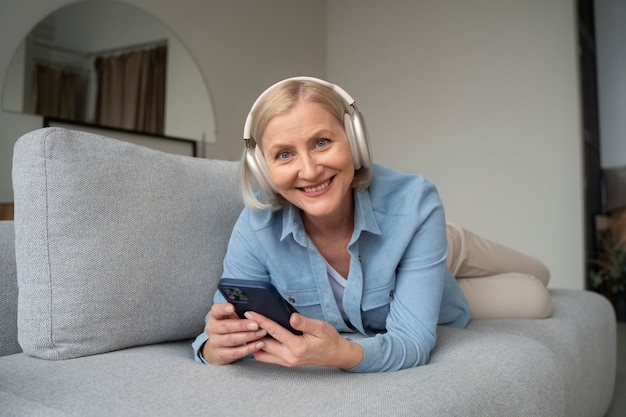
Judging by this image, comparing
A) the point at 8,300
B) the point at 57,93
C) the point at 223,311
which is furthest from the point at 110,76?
the point at 223,311

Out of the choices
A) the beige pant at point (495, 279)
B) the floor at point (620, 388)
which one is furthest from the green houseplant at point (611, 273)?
the beige pant at point (495, 279)

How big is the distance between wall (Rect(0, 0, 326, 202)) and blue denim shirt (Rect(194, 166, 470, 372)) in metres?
2.17

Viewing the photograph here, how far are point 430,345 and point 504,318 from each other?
64 centimetres

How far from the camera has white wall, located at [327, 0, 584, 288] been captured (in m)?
3.89

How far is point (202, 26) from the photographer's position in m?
3.93

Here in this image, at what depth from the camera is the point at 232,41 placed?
4195 millimetres

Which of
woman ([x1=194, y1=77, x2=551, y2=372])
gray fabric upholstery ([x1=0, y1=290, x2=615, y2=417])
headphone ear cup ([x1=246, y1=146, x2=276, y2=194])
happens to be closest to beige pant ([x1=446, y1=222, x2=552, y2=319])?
gray fabric upholstery ([x1=0, y1=290, x2=615, y2=417])

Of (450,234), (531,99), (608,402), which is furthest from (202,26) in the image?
(608,402)

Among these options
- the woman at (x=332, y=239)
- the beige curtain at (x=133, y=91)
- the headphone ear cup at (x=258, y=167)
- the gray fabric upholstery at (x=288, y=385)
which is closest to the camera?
the gray fabric upholstery at (x=288, y=385)

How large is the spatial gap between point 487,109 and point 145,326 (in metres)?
3.69

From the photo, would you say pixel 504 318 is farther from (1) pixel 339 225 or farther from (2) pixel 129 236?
(2) pixel 129 236

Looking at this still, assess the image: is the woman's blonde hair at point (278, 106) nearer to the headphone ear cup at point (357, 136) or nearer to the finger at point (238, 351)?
the headphone ear cup at point (357, 136)

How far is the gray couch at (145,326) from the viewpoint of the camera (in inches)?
32.7

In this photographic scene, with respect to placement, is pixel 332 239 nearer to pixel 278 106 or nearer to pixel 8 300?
pixel 278 106
